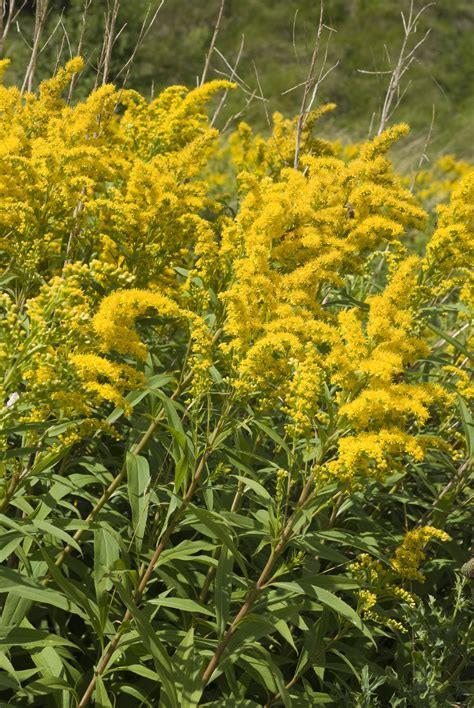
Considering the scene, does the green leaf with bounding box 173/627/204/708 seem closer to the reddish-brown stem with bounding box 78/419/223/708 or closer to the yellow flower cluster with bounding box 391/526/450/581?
the reddish-brown stem with bounding box 78/419/223/708

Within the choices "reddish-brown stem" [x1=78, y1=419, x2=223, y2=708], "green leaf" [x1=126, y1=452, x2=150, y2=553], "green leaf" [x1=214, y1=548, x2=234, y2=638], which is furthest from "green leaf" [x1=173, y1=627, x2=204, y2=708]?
"green leaf" [x1=126, y1=452, x2=150, y2=553]

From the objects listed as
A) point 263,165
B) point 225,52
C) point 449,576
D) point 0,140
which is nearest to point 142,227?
point 0,140

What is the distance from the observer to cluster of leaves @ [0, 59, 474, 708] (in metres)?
2.76

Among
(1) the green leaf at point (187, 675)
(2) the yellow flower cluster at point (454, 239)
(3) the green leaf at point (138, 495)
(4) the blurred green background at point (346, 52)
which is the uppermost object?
(2) the yellow flower cluster at point (454, 239)

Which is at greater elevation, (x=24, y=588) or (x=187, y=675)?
(x=24, y=588)

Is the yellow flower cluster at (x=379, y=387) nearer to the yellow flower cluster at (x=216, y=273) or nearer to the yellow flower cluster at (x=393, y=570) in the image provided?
the yellow flower cluster at (x=216, y=273)

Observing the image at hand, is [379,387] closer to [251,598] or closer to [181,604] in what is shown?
[251,598]

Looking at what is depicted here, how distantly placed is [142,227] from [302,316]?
107cm

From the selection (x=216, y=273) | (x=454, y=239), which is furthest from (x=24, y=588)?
(x=454, y=239)

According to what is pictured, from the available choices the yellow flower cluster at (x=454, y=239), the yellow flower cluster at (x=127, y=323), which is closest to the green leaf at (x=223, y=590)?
the yellow flower cluster at (x=127, y=323)

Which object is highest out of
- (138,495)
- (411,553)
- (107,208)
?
(107,208)

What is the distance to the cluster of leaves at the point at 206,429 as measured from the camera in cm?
276

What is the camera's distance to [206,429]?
382 centimetres

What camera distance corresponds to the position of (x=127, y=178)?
14.2 ft
